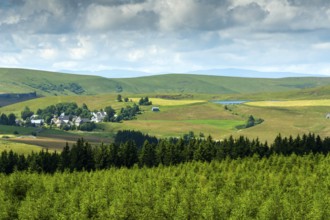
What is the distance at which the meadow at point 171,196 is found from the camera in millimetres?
93312

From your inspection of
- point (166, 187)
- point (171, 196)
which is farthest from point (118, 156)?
point (171, 196)

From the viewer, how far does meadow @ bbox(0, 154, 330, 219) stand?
9331cm

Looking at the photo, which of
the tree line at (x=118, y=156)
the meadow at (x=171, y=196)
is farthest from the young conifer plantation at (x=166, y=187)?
the tree line at (x=118, y=156)

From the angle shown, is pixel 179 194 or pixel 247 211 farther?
pixel 179 194

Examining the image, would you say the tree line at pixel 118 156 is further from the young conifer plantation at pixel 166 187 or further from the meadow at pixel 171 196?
the meadow at pixel 171 196

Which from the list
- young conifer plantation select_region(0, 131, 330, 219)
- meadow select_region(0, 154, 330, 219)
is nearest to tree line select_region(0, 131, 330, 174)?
young conifer plantation select_region(0, 131, 330, 219)

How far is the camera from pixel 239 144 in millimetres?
199875

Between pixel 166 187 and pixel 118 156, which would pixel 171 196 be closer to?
pixel 166 187

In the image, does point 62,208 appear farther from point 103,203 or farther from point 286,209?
point 286,209

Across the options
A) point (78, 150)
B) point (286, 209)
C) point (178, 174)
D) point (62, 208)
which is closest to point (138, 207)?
point (62, 208)

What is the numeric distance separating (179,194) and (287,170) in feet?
170

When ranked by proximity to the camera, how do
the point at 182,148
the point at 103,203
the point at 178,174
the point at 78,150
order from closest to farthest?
the point at 103,203 → the point at 178,174 → the point at 78,150 → the point at 182,148

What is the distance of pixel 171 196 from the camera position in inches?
4178

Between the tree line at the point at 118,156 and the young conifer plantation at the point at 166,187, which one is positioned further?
the tree line at the point at 118,156
